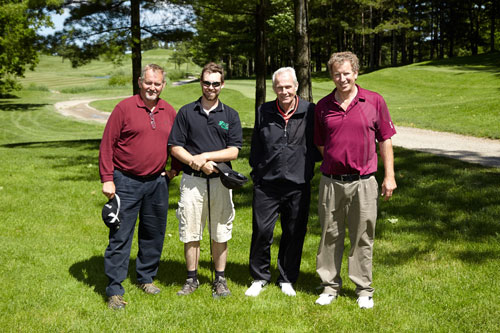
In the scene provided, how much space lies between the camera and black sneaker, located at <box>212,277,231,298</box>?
173 inches

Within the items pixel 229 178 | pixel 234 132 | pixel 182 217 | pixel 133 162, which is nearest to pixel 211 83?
pixel 234 132

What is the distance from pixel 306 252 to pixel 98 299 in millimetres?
2494

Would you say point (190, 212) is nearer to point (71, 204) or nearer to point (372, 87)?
point (71, 204)

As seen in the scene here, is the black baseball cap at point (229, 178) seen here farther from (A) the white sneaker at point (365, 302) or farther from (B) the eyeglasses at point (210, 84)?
(A) the white sneaker at point (365, 302)

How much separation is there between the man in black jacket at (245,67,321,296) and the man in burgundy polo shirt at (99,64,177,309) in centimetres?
90

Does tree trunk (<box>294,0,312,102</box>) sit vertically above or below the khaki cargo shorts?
above

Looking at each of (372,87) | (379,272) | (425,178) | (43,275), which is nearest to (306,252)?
(379,272)

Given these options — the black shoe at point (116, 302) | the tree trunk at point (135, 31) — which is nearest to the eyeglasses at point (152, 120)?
the black shoe at point (116, 302)

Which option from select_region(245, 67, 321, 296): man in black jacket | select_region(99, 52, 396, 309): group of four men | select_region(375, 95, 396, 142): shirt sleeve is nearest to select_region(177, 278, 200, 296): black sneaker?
select_region(99, 52, 396, 309): group of four men

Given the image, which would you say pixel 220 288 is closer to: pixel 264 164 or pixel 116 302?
pixel 116 302

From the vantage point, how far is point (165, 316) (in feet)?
13.2

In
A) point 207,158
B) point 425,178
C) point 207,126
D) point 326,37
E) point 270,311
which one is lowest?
point 270,311

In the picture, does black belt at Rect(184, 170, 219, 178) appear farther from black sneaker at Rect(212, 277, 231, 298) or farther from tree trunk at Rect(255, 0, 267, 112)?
tree trunk at Rect(255, 0, 267, 112)

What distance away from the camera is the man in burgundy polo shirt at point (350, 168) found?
→ 3.91 m
